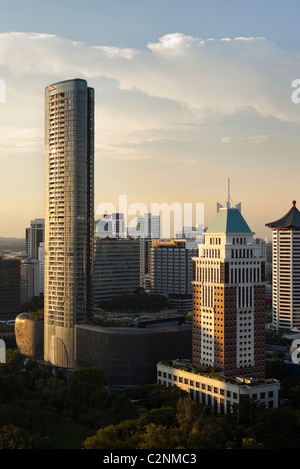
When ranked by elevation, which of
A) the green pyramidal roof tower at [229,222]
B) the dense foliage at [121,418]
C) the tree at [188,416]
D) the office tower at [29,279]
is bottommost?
the dense foliage at [121,418]

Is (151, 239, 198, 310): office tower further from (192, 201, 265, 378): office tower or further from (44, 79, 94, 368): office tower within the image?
(192, 201, 265, 378): office tower

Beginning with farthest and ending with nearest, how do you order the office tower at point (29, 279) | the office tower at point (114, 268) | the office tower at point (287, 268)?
the office tower at point (29, 279) → the office tower at point (114, 268) → the office tower at point (287, 268)

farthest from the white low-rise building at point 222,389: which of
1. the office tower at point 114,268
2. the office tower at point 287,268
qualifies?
the office tower at point 114,268

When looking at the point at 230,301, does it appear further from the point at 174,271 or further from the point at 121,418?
the point at 174,271

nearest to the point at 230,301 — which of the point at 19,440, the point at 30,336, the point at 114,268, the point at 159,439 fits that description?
the point at 159,439

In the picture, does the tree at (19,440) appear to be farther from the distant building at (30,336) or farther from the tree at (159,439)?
the distant building at (30,336)
